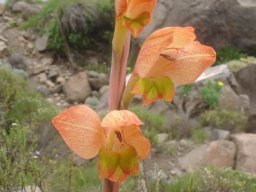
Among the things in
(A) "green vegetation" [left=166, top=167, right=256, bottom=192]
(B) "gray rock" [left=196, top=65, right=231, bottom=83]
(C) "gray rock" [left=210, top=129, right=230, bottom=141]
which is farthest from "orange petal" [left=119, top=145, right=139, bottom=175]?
(B) "gray rock" [left=196, top=65, right=231, bottom=83]

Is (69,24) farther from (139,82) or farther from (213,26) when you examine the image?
(139,82)

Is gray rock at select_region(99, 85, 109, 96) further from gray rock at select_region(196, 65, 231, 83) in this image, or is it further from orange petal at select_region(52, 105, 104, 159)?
orange petal at select_region(52, 105, 104, 159)

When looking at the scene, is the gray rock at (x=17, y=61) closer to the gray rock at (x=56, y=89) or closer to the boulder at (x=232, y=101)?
the gray rock at (x=56, y=89)

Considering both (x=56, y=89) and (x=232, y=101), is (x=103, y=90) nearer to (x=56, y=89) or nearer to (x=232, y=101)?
(x=56, y=89)

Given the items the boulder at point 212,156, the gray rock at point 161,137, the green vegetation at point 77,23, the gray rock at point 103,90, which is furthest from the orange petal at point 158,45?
the green vegetation at point 77,23

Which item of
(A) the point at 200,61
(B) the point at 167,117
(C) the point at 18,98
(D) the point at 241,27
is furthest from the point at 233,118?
(A) the point at 200,61
